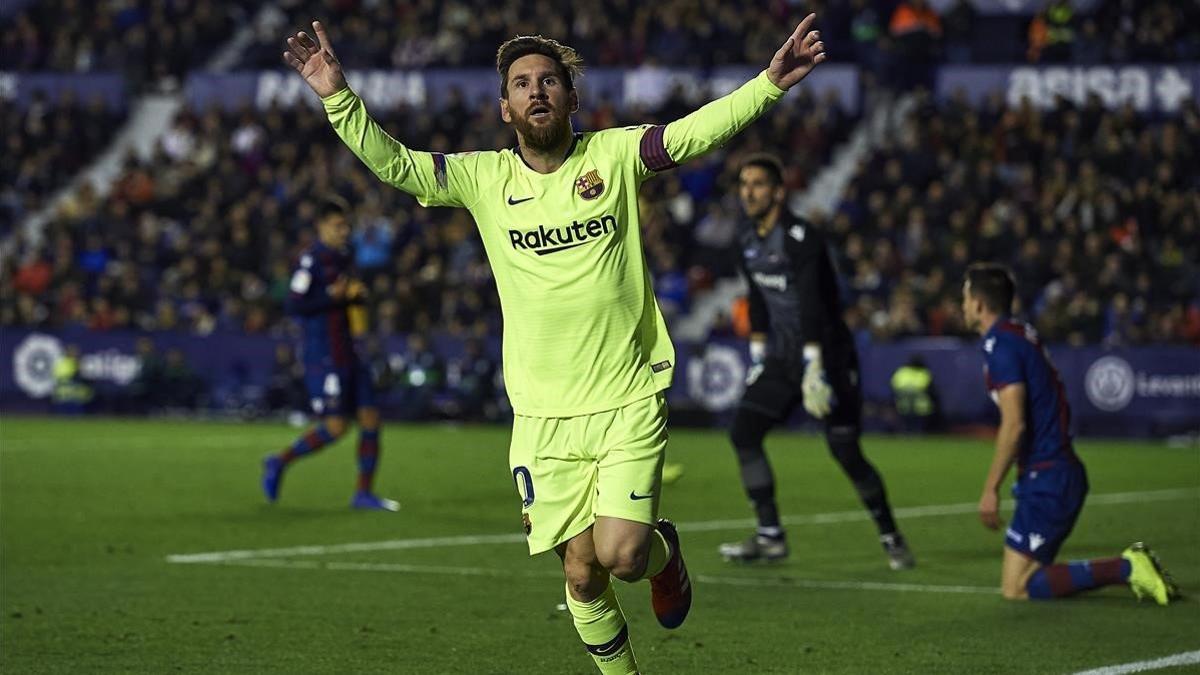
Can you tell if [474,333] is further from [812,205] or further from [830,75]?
[830,75]

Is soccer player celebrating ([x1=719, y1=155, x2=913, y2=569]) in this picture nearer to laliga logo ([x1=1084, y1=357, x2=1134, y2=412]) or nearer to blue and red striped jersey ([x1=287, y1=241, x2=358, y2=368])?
blue and red striped jersey ([x1=287, y1=241, x2=358, y2=368])

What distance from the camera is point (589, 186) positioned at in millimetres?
6613

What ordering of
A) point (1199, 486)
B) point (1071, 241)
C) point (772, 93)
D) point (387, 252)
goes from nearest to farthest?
point (772, 93)
point (1199, 486)
point (1071, 241)
point (387, 252)

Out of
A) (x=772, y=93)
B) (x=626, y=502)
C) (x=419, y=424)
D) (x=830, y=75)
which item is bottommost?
(x=419, y=424)

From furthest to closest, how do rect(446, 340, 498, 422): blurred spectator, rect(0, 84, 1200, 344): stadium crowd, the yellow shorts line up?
rect(446, 340, 498, 422): blurred spectator
rect(0, 84, 1200, 344): stadium crowd
the yellow shorts

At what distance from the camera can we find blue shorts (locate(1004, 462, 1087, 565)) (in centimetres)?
961

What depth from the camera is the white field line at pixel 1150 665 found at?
24.8 ft

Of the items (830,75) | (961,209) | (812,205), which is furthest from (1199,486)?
(830,75)

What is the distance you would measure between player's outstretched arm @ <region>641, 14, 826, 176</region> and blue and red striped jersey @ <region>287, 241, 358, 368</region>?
332 inches

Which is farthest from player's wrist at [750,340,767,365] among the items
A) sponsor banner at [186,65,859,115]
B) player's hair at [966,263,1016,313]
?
sponsor banner at [186,65,859,115]

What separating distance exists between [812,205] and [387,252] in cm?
695

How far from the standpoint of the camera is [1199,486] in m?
17.1

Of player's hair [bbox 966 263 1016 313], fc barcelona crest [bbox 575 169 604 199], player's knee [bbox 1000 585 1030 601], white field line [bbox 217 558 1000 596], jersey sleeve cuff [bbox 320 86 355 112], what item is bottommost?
white field line [bbox 217 558 1000 596]

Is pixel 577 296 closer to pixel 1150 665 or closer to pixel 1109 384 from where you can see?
pixel 1150 665
